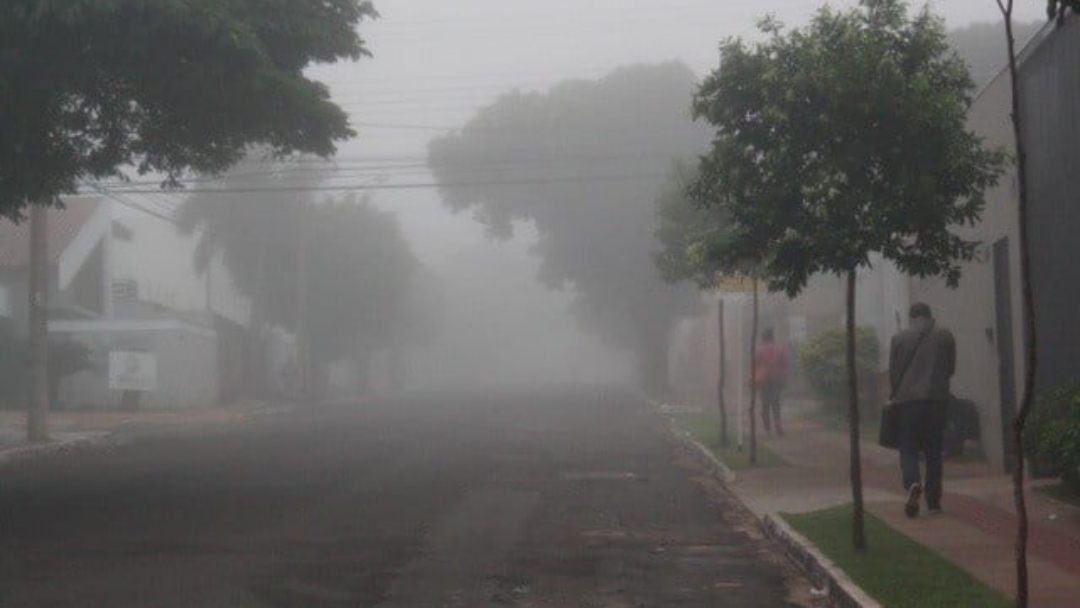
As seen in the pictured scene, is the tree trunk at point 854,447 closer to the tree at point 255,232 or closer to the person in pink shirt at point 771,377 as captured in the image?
the person in pink shirt at point 771,377

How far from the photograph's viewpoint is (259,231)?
5991 centimetres

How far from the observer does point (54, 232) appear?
50906 mm

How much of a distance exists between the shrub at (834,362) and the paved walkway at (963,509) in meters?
5.68

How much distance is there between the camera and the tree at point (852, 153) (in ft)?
39.5

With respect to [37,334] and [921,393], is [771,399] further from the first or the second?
[921,393]

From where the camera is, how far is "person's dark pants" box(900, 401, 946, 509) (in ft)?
46.7

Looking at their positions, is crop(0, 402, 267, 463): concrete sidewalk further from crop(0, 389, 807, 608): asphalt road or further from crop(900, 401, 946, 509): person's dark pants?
crop(900, 401, 946, 509): person's dark pants

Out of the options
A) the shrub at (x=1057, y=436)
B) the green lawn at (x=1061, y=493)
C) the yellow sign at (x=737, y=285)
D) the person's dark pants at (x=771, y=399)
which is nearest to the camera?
the shrub at (x=1057, y=436)

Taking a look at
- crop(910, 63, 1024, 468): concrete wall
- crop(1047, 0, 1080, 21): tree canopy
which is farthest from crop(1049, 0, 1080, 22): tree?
crop(910, 63, 1024, 468): concrete wall

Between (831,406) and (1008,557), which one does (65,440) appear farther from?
(1008,557)

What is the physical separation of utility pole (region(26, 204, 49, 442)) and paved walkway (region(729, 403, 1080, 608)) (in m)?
13.2

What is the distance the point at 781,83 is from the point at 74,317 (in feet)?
129

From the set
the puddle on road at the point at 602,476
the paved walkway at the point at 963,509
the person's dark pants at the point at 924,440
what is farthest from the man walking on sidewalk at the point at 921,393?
the puddle on road at the point at 602,476

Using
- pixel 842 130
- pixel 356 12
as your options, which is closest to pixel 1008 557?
pixel 842 130
